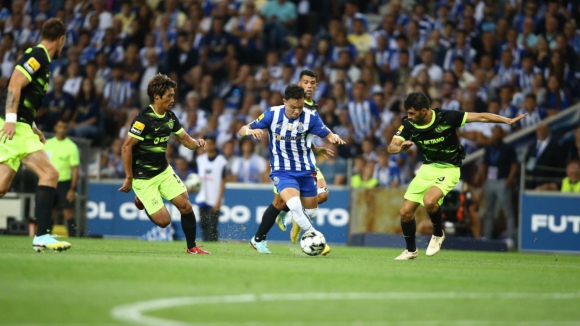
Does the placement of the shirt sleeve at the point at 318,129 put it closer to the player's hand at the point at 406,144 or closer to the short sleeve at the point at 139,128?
the player's hand at the point at 406,144

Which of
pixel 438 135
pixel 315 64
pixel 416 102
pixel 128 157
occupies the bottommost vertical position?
pixel 128 157

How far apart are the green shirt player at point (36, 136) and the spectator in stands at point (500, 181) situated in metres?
10.5

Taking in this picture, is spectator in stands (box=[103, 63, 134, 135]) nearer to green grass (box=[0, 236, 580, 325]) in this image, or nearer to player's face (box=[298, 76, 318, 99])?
player's face (box=[298, 76, 318, 99])

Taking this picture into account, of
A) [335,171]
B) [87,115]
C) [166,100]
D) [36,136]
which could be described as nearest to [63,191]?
[87,115]

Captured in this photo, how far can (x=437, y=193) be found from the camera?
13164 mm

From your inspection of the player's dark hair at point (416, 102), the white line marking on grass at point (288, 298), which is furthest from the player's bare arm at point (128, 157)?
the white line marking on grass at point (288, 298)

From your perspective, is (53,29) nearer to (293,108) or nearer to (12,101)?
(12,101)

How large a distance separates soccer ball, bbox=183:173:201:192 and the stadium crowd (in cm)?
53

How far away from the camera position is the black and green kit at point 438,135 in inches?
519

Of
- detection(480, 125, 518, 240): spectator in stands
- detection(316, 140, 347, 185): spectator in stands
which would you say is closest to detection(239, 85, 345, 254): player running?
detection(316, 140, 347, 185): spectator in stands

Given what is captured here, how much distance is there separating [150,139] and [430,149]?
376 cm

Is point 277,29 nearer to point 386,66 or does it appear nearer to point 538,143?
point 386,66

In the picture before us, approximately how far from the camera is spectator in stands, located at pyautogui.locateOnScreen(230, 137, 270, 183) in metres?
20.2

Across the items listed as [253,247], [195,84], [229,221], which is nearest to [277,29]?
[195,84]
